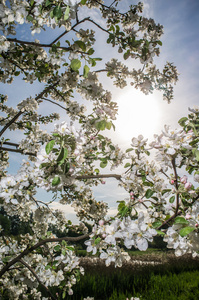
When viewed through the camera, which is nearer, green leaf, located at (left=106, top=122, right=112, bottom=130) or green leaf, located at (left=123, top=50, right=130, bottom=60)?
green leaf, located at (left=106, top=122, right=112, bottom=130)

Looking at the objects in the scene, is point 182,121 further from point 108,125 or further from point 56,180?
point 56,180

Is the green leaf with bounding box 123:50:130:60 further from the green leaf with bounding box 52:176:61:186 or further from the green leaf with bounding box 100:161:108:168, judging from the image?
the green leaf with bounding box 52:176:61:186

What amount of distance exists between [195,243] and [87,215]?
2.64 meters

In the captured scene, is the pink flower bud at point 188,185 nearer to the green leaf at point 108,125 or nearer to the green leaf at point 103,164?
the green leaf at point 108,125

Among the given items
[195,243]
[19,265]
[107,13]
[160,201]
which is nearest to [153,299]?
[19,265]

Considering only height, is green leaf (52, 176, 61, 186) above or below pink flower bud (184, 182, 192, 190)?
above

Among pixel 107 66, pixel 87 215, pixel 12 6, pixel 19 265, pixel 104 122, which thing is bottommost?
pixel 19 265

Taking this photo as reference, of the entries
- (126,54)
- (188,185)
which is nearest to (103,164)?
(188,185)

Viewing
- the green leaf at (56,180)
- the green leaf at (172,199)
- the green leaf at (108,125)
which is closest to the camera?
the green leaf at (56,180)

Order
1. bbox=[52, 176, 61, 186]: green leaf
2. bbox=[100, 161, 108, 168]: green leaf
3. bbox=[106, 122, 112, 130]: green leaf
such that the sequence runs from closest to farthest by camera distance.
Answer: bbox=[52, 176, 61, 186]: green leaf < bbox=[106, 122, 112, 130]: green leaf < bbox=[100, 161, 108, 168]: green leaf

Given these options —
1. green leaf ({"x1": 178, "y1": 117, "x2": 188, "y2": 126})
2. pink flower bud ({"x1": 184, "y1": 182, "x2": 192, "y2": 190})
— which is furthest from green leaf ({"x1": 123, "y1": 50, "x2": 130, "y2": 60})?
pink flower bud ({"x1": 184, "y1": 182, "x2": 192, "y2": 190})

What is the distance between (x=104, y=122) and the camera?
5.41 feet

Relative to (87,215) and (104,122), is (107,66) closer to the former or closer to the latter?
(104,122)

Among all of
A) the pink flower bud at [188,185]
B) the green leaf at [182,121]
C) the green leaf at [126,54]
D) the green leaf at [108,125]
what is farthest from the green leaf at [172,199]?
the green leaf at [126,54]
